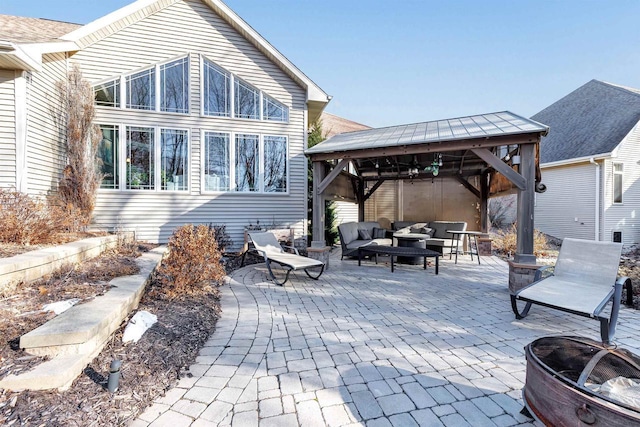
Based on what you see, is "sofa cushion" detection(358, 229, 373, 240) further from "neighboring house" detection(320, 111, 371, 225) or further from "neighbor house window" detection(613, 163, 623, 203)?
"neighbor house window" detection(613, 163, 623, 203)

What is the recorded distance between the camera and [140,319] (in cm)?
289

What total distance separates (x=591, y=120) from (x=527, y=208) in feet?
42.9

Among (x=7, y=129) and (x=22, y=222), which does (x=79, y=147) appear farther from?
(x=22, y=222)

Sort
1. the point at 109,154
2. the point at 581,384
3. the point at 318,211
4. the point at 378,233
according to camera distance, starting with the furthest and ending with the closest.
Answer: the point at 378,233
the point at 109,154
the point at 318,211
the point at 581,384

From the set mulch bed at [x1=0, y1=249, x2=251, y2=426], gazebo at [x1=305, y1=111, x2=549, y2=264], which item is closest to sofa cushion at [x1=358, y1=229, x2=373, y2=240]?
gazebo at [x1=305, y1=111, x2=549, y2=264]

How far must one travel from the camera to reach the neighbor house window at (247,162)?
871cm

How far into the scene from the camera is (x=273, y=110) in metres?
9.05

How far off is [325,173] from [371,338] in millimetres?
4596

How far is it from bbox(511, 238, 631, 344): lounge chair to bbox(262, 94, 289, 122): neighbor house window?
755cm

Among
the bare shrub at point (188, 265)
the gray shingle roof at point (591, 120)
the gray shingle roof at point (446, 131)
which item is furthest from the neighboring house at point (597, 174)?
the bare shrub at point (188, 265)

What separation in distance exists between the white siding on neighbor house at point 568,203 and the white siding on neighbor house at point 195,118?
38.0 ft

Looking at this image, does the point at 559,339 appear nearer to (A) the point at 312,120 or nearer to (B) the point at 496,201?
(A) the point at 312,120

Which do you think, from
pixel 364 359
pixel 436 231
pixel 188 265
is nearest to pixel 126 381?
pixel 364 359

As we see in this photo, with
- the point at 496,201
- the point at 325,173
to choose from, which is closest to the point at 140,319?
the point at 325,173
